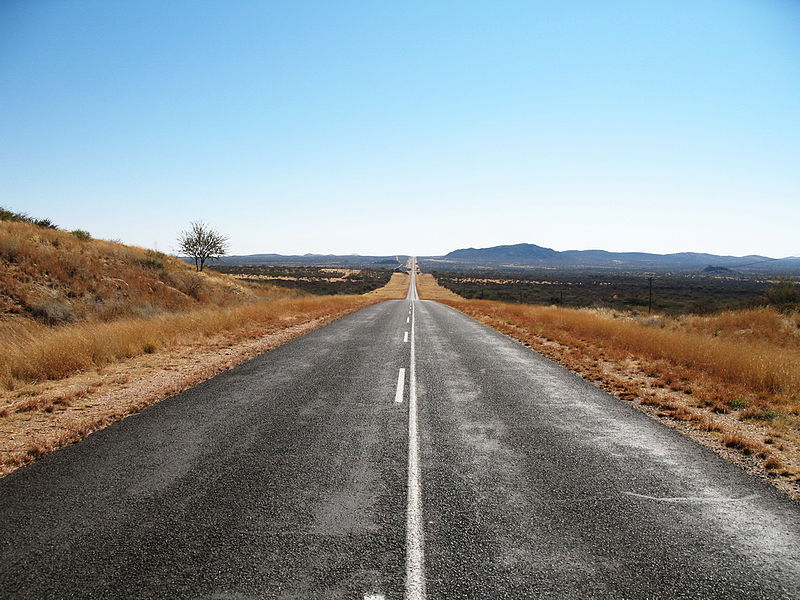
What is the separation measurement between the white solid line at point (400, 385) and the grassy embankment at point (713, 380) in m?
4.61

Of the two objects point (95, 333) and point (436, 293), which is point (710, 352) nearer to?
point (95, 333)

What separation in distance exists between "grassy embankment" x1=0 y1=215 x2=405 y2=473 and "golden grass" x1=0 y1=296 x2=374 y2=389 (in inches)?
1.1

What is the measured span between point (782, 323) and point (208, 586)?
23.3 m

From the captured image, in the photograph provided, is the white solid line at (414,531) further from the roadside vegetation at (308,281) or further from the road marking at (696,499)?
the roadside vegetation at (308,281)

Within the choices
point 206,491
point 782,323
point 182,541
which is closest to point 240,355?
point 206,491

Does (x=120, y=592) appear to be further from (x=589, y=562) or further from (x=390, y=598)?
(x=589, y=562)

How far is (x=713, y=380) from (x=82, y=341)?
51.2 ft

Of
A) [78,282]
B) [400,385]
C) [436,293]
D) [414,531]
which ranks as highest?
[78,282]

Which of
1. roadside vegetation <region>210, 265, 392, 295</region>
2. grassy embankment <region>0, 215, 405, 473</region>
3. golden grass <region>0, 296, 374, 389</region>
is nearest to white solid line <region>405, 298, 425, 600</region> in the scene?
grassy embankment <region>0, 215, 405, 473</region>

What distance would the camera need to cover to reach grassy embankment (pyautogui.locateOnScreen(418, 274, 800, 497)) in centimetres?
603

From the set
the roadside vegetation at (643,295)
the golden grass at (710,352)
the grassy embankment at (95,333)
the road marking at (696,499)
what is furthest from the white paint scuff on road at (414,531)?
the roadside vegetation at (643,295)

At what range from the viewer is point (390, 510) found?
414 centimetres

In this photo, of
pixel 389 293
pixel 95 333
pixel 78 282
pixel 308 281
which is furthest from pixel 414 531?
pixel 308 281

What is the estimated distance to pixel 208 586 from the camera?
3.08 meters
